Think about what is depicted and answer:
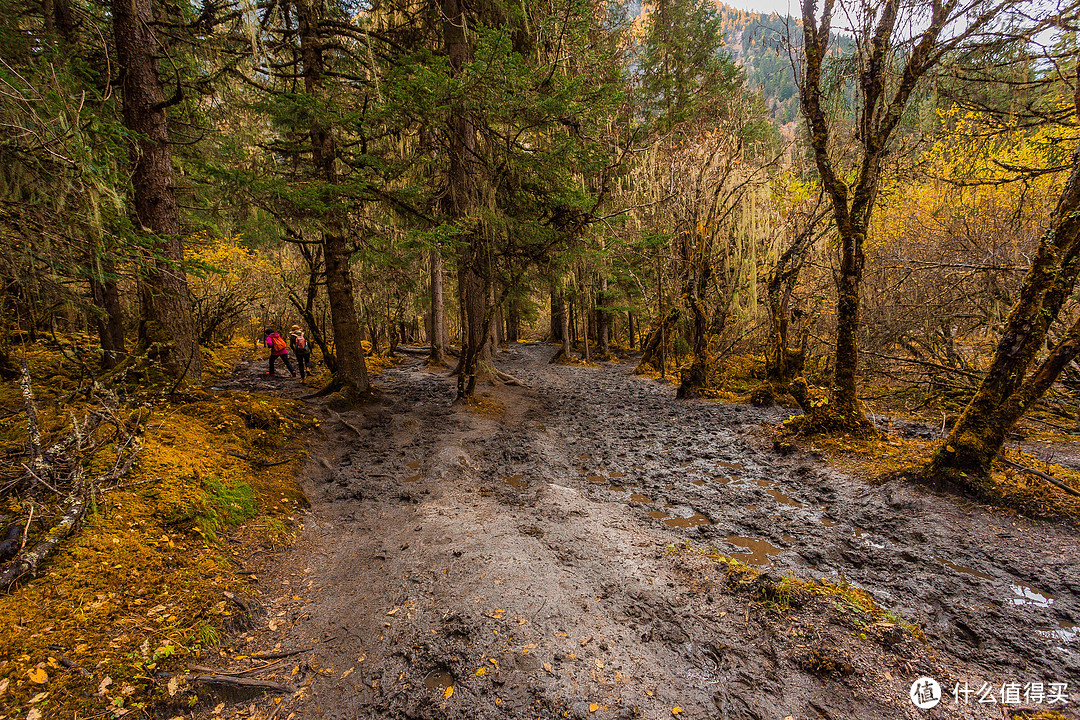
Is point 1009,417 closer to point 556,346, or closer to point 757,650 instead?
point 757,650

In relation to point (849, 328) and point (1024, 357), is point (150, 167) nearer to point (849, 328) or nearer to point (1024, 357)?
point (849, 328)

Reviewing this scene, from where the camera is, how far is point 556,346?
2428 centimetres

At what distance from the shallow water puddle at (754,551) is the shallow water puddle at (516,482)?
8.08 ft

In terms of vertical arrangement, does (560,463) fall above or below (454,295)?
below

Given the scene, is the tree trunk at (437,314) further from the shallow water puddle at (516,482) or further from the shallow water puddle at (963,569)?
the shallow water puddle at (963,569)

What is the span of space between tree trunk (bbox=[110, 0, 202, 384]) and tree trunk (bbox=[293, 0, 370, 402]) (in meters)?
1.79

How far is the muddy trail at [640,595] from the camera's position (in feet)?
6.96

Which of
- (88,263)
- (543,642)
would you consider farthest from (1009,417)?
(88,263)

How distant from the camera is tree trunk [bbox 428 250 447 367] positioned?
12508mm

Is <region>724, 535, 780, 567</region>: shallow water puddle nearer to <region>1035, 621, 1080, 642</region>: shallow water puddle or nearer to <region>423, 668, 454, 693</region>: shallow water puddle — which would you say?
<region>1035, 621, 1080, 642</region>: shallow water puddle

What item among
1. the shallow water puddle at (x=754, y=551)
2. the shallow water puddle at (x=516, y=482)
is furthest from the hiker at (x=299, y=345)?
the shallow water puddle at (x=754, y=551)

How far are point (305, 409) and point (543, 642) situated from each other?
6283mm

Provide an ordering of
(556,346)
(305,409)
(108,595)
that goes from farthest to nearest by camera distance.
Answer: (556,346)
(305,409)
(108,595)

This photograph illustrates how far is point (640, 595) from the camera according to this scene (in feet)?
9.50
